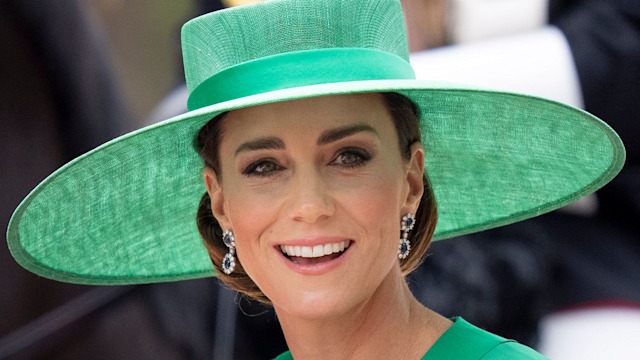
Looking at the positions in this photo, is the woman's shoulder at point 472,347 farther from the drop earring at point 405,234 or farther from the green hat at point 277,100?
the green hat at point 277,100

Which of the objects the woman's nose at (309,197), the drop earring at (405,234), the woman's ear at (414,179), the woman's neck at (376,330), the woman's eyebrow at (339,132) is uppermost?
the woman's eyebrow at (339,132)

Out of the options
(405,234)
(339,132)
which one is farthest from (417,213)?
(339,132)

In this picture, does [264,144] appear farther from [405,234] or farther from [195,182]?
[195,182]

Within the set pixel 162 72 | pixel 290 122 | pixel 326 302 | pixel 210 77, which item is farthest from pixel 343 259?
pixel 162 72

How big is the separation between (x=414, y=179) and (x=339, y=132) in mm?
225

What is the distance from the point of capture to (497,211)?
2533 mm

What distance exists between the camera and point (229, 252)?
2.32 meters

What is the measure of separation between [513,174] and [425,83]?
0.49 m

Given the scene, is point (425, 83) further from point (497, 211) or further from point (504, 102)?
point (497, 211)

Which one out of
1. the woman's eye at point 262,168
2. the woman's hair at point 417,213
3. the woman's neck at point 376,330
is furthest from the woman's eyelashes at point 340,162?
the woman's neck at point 376,330

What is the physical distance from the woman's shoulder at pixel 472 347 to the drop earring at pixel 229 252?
1.25ft

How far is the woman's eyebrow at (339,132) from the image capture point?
207 cm

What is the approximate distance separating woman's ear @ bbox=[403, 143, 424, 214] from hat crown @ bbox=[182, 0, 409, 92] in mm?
191

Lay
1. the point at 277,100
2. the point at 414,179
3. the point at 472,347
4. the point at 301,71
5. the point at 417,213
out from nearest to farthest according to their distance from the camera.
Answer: the point at 277,100 < the point at 301,71 < the point at 472,347 < the point at 414,179 < the point at 417,213
